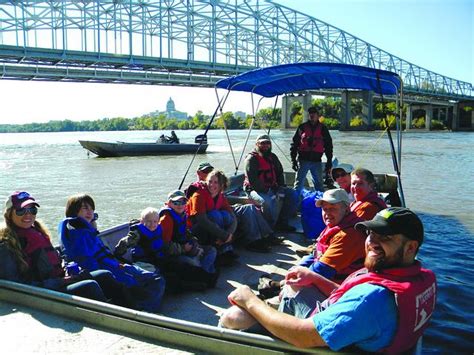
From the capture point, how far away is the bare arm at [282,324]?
2.05 m

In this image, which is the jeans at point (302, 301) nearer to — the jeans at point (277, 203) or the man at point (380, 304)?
the man at point (380, 304)

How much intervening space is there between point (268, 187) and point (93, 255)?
3158mm

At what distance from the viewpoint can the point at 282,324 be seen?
2150 millimetres

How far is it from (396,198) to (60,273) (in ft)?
21.1

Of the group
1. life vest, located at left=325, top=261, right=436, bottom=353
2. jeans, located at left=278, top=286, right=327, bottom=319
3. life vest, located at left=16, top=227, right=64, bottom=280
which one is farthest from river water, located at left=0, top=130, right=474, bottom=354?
life vest, located at left=16, top=227, right=64, bottom=280

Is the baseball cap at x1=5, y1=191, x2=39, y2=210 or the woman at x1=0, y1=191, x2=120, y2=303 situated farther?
the baseball cap at x1=5, y1=191, x2=39, y2=210

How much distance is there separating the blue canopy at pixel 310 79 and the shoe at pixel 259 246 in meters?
2.56

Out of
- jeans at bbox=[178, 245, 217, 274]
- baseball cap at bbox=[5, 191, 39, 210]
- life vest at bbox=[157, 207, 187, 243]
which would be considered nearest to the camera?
baseball cap at bbox=[5, 191, 39, 210]

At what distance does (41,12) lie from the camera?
5759 centimetres

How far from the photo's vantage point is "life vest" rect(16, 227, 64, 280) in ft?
10.0

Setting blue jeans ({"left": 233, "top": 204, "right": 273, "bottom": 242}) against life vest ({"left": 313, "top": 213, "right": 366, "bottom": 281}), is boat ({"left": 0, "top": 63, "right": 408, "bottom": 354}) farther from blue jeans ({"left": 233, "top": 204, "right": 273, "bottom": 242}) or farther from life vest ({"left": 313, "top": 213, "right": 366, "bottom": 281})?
life vest ({"left": 313, "top": 213, "right": 366, "bottom": 281})

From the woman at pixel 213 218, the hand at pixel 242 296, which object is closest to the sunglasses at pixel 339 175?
the woman at pixel 213 218

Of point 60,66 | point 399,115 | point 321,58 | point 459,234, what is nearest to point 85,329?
point 399,115

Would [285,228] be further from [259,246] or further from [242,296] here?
[242,296]
